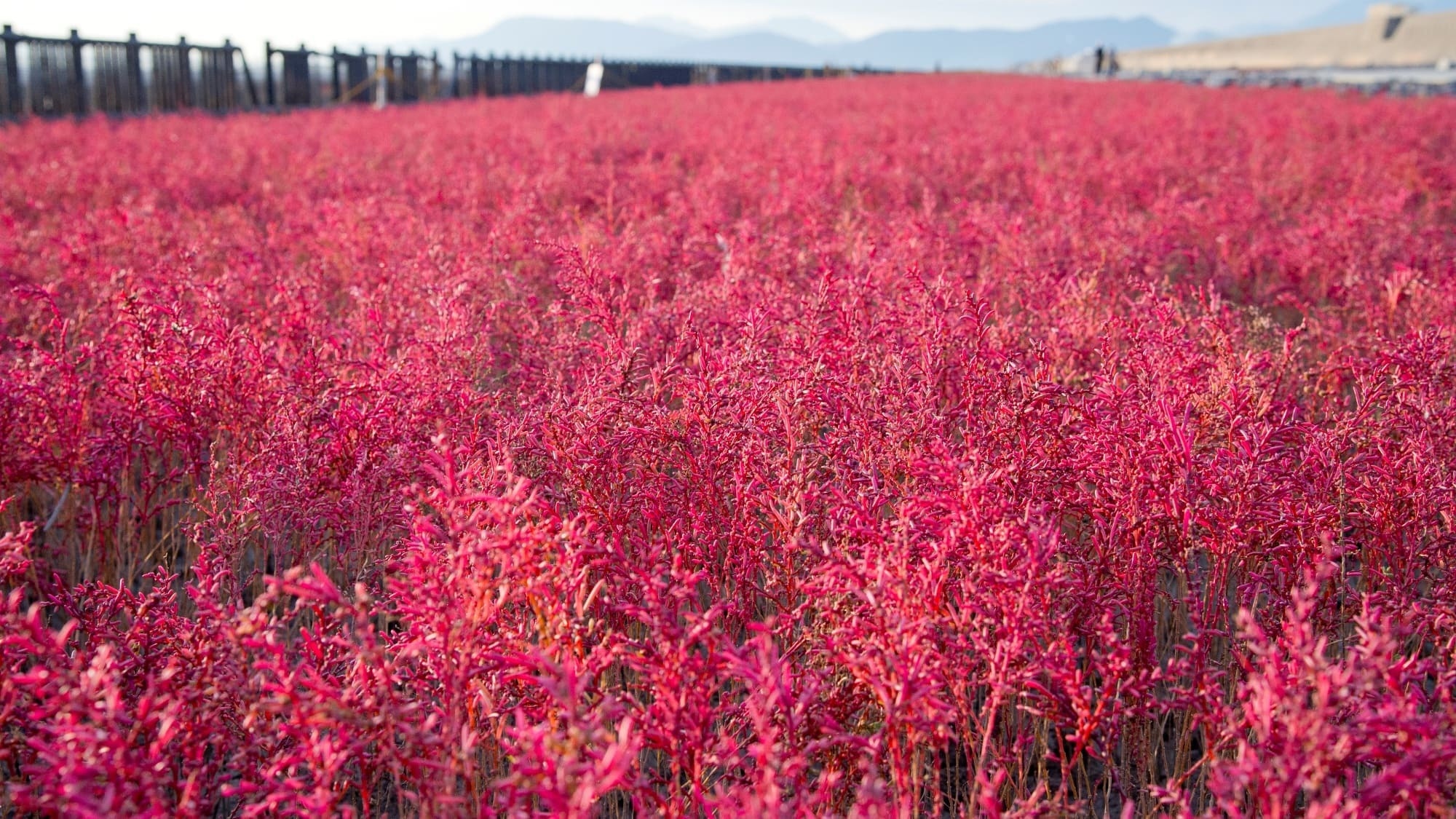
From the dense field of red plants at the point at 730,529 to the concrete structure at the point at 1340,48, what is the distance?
41.9m

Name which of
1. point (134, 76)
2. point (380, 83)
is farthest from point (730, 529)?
point (380, 83)

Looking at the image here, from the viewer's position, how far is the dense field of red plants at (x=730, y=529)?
151cm

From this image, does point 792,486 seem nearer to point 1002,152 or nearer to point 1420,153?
point 1002,152

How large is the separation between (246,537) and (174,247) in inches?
140

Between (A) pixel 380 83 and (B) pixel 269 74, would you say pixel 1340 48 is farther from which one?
(B) pixel 269 74

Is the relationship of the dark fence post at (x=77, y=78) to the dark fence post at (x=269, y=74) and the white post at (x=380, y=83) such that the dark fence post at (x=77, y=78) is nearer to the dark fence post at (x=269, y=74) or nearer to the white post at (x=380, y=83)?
the dark fence post at (x=269, y=74)

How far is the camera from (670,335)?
3402mm

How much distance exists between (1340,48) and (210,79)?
174ft

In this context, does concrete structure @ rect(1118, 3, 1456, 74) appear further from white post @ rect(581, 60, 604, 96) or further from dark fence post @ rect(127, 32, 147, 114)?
dark fence post @ rect(127, 32, 147, 114)

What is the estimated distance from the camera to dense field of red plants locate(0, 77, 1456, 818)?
1.51 m

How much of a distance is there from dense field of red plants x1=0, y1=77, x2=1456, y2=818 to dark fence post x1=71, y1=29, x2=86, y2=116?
13.2 m

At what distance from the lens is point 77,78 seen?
1556 centimetres

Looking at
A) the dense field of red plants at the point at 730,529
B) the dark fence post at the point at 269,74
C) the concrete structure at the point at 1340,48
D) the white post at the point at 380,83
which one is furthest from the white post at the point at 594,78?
the dense field of red plants at the point at 730,529

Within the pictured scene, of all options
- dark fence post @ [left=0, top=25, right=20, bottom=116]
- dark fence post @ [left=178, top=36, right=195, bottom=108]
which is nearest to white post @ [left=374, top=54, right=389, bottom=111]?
dark fence post @ [left=178, top=36, right=195, bottom=108]
